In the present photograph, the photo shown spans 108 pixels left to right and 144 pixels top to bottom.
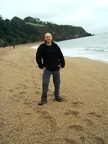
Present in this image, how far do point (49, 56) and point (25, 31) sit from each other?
11078 cm

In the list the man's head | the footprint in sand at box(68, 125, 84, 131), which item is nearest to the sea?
the man's head

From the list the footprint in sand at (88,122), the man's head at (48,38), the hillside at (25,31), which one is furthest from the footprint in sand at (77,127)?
the hillside at (25,31)

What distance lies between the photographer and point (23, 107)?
552 centimetres

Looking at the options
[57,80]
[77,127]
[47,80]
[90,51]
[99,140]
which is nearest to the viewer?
[99,140]

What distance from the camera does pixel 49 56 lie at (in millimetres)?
5523

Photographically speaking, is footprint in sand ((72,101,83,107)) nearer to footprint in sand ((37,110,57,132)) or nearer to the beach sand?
the beach sand

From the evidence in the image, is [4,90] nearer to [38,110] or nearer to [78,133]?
[38,110]

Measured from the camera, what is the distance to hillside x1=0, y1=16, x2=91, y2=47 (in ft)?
291

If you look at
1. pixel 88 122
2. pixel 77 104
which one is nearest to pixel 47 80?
pixel 77 104

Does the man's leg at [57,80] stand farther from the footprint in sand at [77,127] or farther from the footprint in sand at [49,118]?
the footprint in sand at [77,127]

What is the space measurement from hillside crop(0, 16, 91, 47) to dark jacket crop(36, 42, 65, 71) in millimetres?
71351

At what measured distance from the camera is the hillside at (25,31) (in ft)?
291

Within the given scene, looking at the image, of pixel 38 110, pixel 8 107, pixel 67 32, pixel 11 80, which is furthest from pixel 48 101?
pixel 67 32

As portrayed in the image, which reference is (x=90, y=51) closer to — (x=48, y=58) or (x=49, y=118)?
(x=48, y=58)
